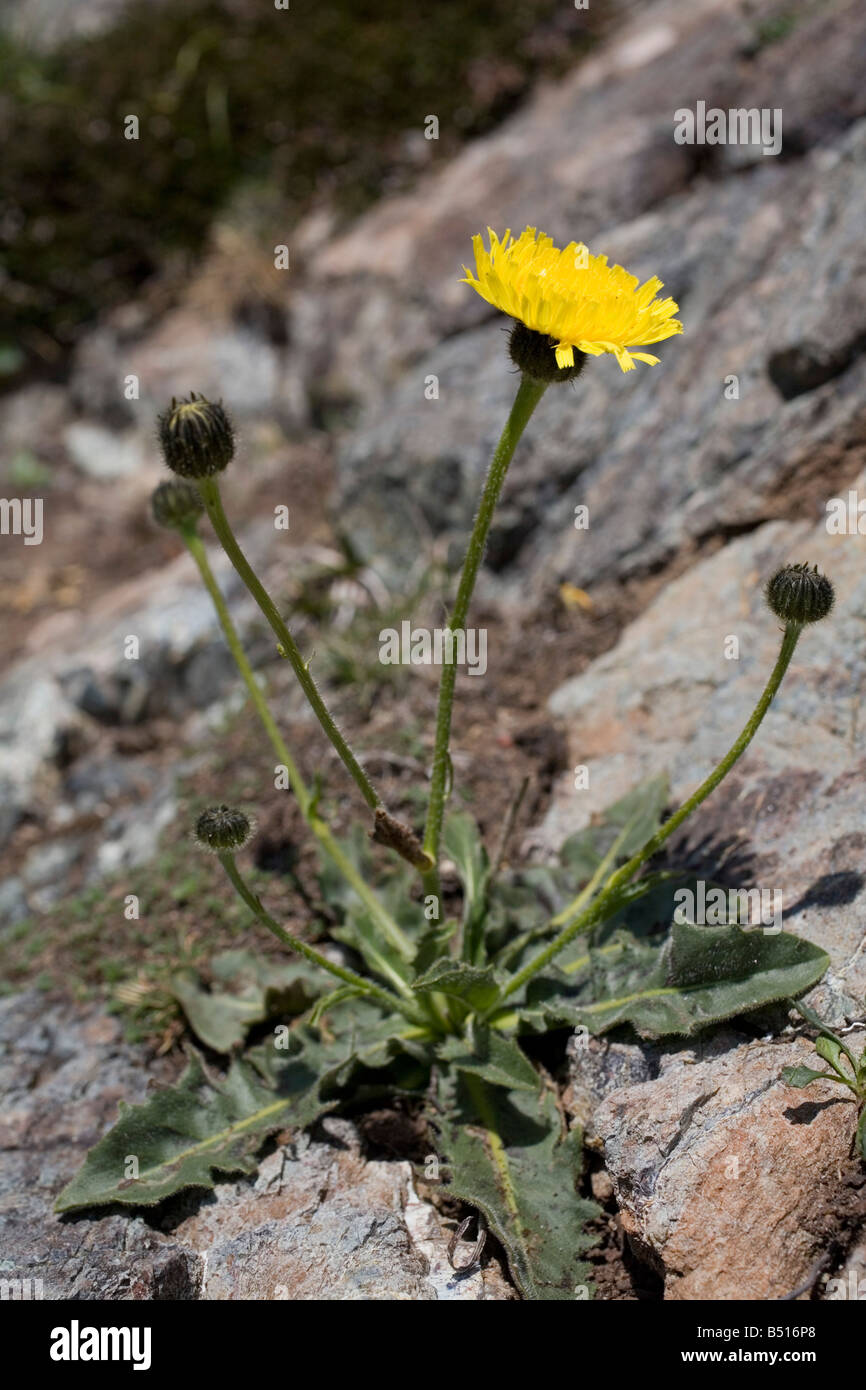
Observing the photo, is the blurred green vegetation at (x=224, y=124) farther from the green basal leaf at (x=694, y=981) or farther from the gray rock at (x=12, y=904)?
the green basal leaf at (x=694, y=981)

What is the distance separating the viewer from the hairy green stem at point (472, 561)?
2416mm

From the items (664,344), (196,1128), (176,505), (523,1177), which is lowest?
(523,1177)

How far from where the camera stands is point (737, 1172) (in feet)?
7.76

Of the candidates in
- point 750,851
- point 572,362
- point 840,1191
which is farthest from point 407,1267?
point 572,362

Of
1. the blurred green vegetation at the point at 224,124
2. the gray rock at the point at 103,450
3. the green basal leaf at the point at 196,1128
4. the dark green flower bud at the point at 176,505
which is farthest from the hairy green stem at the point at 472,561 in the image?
the gray rock at the point at 103,450

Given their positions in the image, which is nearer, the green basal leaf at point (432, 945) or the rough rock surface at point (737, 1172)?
the rough rock surface at point (737, 1172)

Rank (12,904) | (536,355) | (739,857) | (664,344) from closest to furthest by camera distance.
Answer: (536,355) → (739,857) → (12,904) → (664,344)

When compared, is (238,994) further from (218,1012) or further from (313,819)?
(313,819)

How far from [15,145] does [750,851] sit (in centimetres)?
842

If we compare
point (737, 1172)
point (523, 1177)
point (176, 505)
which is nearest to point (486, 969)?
point (523, 1177)

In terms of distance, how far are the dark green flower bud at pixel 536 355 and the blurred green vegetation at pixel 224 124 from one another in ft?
19.1

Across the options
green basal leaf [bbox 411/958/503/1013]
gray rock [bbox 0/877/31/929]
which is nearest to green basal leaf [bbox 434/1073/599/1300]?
green basal leaf [bbox 411/958/503/1013]

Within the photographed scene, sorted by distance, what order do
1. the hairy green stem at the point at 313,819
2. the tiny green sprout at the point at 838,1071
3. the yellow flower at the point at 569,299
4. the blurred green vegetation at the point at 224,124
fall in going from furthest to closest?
1. the blurred green vegetation at the point at 224,124
2. the hairy green stem at the point at 313,819
3. the tiny green sprout at the point at 838,1071
4. the yellow flower at the point at 569,299

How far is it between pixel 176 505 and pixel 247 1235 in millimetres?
2048
